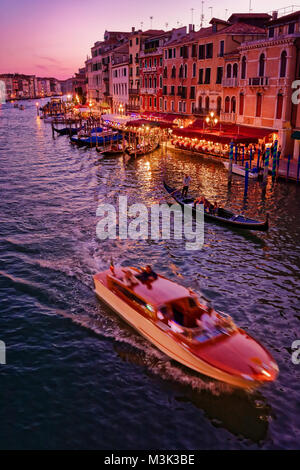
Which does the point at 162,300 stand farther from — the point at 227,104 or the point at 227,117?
the point at 227,104

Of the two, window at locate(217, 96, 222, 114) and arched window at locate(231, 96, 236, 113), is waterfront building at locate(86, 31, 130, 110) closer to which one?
window at locate(217, 96, 222, 114)

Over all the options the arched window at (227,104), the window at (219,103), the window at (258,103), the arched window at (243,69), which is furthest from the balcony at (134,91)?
the window at (258,103)

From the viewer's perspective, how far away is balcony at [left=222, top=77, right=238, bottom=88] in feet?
116

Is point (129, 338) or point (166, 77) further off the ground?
point (166, 77)

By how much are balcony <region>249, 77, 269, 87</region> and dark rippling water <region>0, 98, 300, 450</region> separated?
12.2 m

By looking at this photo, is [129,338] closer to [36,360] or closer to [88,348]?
[88,348]

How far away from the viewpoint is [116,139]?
49.0 m

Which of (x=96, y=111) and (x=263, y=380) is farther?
(x=96, y=111)

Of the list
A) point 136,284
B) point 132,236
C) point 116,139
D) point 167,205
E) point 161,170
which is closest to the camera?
point 136,284

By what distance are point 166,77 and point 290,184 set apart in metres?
29.2

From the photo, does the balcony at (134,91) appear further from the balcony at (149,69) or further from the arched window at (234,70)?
the arched window at (234,70)

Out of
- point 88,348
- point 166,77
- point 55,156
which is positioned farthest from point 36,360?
point 166,77

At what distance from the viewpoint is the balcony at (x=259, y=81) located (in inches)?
1211

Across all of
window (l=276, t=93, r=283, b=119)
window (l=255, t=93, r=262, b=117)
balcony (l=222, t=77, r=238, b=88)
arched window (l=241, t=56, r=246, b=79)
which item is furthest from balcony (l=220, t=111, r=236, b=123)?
window (l=276, t=93, r=283, b=119)
